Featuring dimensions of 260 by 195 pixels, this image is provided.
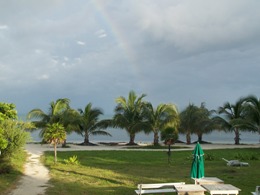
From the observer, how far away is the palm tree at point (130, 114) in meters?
36.6

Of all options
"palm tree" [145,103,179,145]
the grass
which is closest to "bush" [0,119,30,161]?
the grass

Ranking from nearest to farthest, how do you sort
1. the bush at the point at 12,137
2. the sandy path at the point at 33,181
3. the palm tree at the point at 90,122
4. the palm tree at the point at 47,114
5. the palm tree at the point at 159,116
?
the sandy path at the point at 33,181 → the bush at the point at 12,137 → the palm tree at the point at 159,116 → the palm tree at the point at 47,114 → the palm tree at the point at 90,122

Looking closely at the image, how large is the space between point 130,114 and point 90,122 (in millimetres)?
4582

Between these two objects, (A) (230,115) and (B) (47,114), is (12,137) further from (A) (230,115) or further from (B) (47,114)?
(A) (230,115)

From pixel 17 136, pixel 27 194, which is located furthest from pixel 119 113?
pixel 27 194

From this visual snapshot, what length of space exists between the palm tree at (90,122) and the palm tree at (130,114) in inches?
86.2

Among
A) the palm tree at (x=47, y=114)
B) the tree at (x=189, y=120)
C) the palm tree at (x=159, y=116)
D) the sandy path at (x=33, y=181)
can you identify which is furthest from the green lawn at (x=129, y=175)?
the tree at (x=189, y=120)

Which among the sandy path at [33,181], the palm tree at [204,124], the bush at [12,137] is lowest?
the sandy path at [33,181]

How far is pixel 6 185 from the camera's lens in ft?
44.9

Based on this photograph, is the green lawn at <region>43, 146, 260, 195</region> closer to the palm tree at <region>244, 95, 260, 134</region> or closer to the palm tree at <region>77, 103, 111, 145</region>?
A: the palm tree at <region>244, 95, 260, 134</region>

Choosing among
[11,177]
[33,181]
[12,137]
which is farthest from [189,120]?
[33,181]

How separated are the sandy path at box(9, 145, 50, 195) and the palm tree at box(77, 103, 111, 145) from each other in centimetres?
1731

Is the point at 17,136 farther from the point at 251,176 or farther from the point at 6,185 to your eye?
the point at 251,176

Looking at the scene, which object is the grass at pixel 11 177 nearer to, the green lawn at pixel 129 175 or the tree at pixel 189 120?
the green lawn at pixel 129 175
